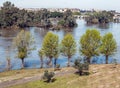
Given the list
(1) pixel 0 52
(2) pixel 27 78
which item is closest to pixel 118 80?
(2) pixel 27 78

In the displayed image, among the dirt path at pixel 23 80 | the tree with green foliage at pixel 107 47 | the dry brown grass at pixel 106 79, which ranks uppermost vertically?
the tree with green foliage at pixel 107 47

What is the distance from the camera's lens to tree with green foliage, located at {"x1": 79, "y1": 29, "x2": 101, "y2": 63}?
5309 centimetres

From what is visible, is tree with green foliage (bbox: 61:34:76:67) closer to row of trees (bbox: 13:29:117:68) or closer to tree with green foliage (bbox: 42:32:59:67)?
row of trees (bbox: 13:29:117:68)

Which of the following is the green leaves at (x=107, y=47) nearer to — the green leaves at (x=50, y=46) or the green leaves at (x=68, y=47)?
the green leaves at (x=68, y=47)

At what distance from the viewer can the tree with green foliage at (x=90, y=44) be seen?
174 ft

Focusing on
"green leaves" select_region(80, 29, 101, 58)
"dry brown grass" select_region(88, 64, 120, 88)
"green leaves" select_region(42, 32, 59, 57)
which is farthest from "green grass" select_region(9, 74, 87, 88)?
"green leaves" select_region(80, 29, 101, 58)

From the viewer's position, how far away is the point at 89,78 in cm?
3547

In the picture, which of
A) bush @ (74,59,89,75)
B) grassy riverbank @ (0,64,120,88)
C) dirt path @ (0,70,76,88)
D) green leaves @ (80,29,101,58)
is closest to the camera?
grassy riverbank @ (0,64,120,88)

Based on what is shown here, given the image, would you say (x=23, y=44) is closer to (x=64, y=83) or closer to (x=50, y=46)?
(x=50, y=46)

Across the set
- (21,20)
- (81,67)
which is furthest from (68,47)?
(21,20)

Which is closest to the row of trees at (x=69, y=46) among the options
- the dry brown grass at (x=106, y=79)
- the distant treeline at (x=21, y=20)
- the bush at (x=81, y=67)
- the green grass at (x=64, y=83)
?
the bush at (x=81, y=67)

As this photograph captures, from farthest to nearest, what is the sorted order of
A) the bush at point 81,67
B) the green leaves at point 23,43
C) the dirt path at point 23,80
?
the green leaves at point 23,43
the bush at point 81,67
the dirt path at point 23,80

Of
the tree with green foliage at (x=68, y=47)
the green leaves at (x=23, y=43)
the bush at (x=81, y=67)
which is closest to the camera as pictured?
the bush at (x=81, y=67)

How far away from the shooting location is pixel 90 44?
53.4 meters
